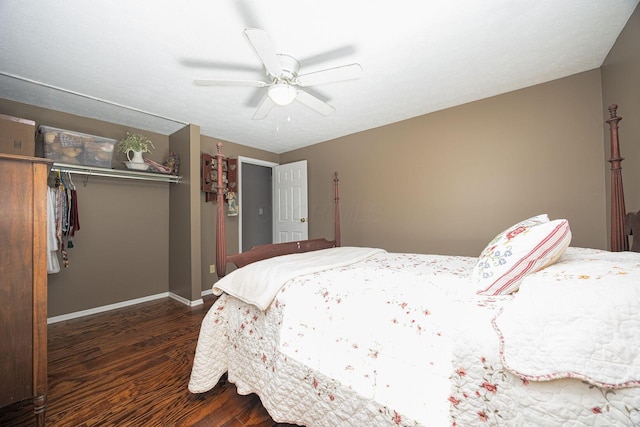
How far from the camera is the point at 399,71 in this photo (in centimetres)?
210

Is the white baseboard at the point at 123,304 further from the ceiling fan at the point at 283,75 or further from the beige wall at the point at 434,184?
the ceiling fan at the point at 283,75

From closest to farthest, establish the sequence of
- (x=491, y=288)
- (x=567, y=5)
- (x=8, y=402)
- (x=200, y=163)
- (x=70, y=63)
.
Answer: (x=491, y=288), (x=8, y=402), (x=567, y=5), (x=70, y=63), (x=200, y=163)

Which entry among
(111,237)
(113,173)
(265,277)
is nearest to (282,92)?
(265,277)

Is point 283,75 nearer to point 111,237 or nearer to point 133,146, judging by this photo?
point 133,146

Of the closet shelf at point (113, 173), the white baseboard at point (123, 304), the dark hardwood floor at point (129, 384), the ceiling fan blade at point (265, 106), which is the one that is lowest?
the dark hardwood floor at point (129, 384)

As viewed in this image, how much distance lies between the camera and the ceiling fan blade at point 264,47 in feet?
4.21

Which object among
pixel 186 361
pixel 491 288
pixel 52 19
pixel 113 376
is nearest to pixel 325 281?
pixel 491 288

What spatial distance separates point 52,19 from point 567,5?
124 inches

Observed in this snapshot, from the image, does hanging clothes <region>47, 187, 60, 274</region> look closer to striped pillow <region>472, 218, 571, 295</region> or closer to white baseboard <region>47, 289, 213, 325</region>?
white baseboard <region>47, 289, 213, 325</region>

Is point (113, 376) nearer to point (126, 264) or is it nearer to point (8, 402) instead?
point (8, 402)

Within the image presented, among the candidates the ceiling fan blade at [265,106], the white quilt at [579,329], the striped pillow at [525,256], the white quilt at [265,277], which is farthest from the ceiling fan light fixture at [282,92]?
the white quilt at [579,329]

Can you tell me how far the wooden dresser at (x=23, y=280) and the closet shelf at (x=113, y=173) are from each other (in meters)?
1.78

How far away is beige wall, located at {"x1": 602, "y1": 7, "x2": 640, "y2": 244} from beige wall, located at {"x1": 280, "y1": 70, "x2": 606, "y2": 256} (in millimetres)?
339

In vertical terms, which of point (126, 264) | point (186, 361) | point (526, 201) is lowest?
point (186, 361)
